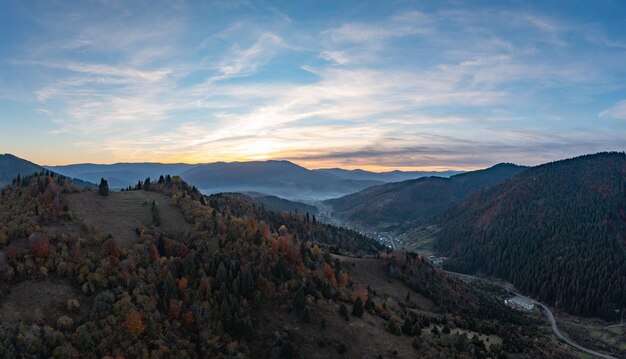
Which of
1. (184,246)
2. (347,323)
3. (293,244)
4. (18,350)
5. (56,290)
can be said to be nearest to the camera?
(18,350)

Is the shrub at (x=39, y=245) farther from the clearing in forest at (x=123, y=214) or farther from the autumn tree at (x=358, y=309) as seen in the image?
the autumn tree at (x=358, y=309)

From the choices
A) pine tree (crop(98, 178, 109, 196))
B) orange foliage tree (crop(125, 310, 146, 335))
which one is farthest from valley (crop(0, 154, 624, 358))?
pine tree (crop(98, 178, 109, 196))

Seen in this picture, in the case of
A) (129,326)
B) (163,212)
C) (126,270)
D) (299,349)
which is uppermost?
(163,212)

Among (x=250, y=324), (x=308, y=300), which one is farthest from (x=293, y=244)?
(x=250, y=324)

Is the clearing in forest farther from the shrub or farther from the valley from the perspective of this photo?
the shrub

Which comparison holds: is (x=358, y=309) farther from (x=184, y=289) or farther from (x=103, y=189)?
(x=103, y=189)

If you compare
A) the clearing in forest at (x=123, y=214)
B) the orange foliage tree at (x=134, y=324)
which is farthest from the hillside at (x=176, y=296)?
the clearing in forest at (x=123, y=214)

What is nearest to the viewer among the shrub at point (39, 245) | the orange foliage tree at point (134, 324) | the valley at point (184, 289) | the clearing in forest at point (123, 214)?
the orange foliage tree at point (134, 324)

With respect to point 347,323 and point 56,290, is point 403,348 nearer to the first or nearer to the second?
point 347,323
